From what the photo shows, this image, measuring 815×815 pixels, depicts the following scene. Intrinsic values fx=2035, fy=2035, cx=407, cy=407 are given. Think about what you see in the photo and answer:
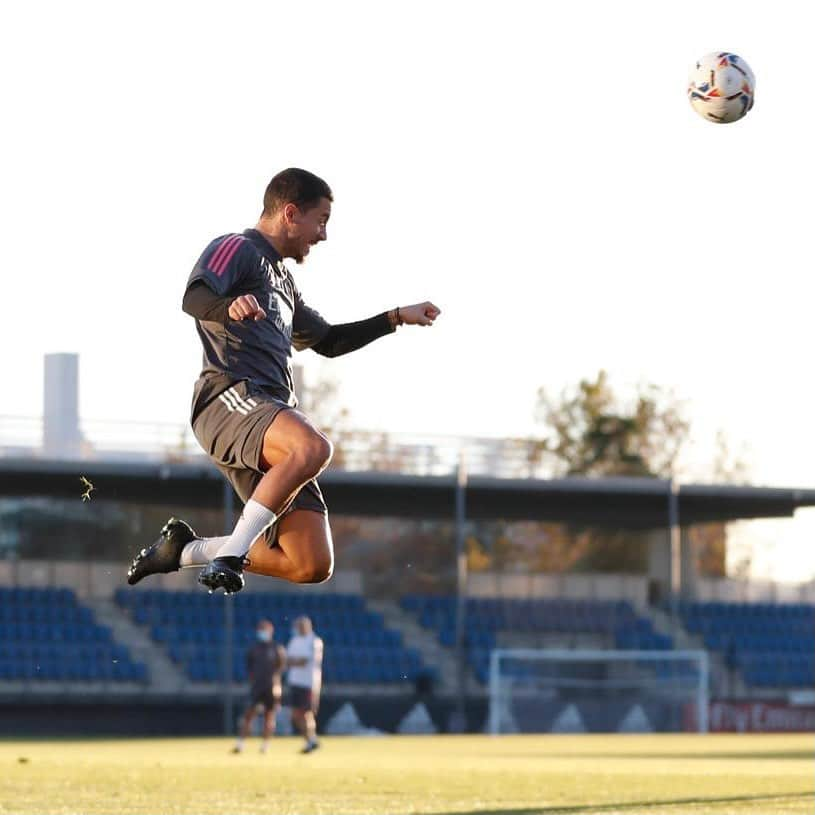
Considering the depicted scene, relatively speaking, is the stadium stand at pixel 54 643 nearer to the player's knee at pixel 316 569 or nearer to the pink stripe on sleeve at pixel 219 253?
the player's knee at pixel 316 569

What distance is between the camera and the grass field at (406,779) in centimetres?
1447

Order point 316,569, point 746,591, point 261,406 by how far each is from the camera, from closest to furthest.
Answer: point 261,406 < point 316,569 < point 746,591

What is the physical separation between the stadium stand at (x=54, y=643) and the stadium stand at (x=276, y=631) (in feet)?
3.78

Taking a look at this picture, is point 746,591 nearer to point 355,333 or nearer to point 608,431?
point 608,431

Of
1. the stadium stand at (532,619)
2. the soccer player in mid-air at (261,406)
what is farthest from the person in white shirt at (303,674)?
the soccer player in mid-air at (261,406)

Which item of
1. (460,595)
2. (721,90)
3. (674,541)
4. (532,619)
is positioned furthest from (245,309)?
(674,541)

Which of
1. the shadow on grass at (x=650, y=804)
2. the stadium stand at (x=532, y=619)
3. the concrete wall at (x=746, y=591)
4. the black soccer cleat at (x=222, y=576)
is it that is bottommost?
the shadow on grass at (x=650, y=804)

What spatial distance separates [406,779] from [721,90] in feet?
26.1

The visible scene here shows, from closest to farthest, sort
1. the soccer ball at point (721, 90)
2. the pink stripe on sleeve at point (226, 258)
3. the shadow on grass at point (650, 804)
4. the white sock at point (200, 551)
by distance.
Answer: the pink stripe on sleeve at point (226, 258) < the white sock at point (200, 551) < the soccer ball at point (721, 90) < the shadow on grass at point (650, 804)

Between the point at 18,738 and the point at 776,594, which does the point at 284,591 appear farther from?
the point at 776,594

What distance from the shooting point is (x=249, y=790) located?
16453 millimetres

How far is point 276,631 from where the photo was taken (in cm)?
4306

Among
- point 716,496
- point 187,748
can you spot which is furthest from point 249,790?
point 716,496

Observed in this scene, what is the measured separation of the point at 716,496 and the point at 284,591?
10.2 m
